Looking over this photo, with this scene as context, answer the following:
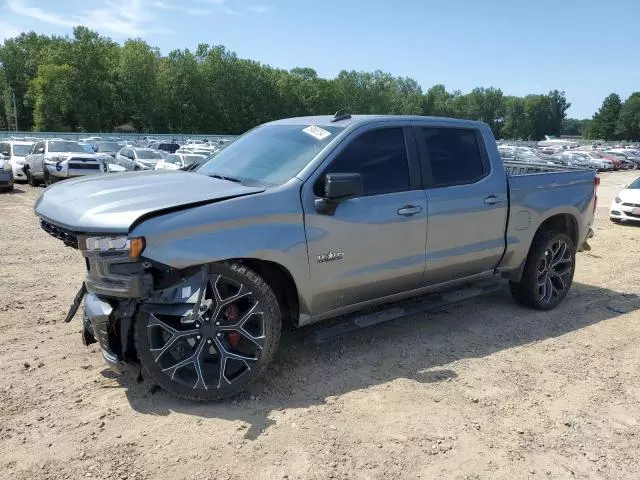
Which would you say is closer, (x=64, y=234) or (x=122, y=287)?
(x=122, y=287)

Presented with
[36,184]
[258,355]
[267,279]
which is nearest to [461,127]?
[267,279]

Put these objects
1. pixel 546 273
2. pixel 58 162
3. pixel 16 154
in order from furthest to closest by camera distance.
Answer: pixel 16 154, pixel 58 162, pixel 546 273

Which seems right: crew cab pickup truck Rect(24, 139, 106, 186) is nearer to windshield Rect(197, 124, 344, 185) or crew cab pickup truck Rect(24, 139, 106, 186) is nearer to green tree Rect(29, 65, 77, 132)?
windshield Rect(197, 124, 344, 185)

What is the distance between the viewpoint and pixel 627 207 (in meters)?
13.4

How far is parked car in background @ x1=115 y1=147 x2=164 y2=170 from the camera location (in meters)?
22.7

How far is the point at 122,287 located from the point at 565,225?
4841 mm

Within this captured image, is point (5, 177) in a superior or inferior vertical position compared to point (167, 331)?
inferior

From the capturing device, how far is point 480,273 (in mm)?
5238

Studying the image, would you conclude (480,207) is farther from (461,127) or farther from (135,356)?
(135,356)

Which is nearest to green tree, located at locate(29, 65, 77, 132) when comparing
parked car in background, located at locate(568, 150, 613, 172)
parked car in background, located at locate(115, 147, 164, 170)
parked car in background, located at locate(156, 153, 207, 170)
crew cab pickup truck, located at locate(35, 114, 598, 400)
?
parked car in background, located at locate(115, 147, 164, 170)

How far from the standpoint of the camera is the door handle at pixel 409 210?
440 centimetres

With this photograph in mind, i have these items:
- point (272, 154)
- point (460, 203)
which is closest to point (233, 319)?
point (272, 154)

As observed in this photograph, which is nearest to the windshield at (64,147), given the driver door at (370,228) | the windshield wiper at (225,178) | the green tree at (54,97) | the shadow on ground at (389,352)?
the windshield wiper at (225,178)

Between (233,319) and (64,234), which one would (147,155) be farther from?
(233,319)
